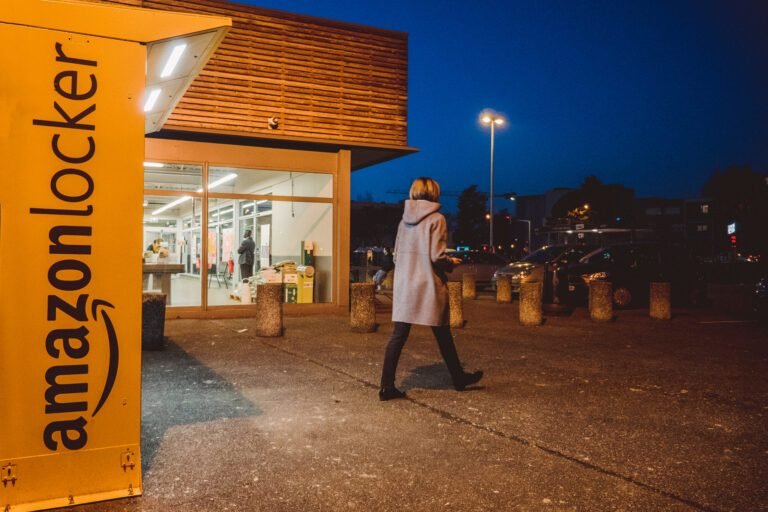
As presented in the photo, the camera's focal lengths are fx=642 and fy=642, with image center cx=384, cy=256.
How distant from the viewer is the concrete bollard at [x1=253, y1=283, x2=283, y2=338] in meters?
10.1

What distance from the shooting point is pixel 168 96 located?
19.8 feet

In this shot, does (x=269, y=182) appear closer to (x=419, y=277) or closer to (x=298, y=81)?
(x=298, y=81)

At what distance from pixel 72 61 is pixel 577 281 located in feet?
47.0

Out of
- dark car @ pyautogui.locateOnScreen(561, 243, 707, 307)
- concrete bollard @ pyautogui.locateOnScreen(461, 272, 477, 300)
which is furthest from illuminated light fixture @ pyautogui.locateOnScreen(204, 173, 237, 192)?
concrete bollard @ pyautogui.locateOnScreen(461, 272, 477, 300)

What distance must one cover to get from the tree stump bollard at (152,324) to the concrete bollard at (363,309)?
314cm

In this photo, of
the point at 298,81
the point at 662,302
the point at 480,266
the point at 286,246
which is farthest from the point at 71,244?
the point at 480,266

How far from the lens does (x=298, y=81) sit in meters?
13.6

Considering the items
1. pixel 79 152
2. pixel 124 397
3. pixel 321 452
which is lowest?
pixel 321 452

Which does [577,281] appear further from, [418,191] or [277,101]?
[418,191]

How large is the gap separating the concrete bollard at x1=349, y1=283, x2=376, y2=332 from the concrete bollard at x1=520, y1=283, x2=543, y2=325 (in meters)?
3.23

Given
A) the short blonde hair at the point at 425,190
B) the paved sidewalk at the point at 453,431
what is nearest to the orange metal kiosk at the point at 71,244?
the paved sidewalk at the point at 453,431

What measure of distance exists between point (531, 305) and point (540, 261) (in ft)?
24.2

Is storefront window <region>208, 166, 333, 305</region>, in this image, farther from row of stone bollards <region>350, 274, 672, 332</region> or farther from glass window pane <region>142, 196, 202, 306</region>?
row of stone bollards <region>350, 274, 672, 332</region>

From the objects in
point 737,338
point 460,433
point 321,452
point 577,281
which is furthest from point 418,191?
Result: point 577,281
